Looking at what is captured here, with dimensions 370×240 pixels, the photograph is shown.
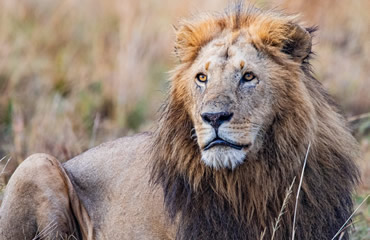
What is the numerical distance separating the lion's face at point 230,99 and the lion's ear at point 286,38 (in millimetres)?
75

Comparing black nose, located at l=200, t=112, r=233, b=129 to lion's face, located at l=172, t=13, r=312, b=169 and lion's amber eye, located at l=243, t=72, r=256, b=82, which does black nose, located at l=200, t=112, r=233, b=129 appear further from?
lion's amber eye, located at l=243, t=72, r=256, b=82

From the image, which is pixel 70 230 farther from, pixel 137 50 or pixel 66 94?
pixel 137 50

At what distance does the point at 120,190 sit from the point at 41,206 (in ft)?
1.62

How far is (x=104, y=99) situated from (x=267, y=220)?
5.33m

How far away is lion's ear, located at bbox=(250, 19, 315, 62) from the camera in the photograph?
4.61 m

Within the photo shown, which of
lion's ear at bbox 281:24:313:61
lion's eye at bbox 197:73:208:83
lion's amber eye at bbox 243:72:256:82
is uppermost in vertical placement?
lion's ear at bbox 281:24:313:61

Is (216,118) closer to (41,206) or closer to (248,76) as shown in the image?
(248,76)

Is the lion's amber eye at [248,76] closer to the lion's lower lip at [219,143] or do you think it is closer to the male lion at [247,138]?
the male lion at [247,138]

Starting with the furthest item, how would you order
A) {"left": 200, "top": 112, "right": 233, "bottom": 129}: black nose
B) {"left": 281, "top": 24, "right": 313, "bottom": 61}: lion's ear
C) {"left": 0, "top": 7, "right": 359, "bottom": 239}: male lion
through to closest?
{"left": 281, "top": 24, "right": 313, "bottom": 61}: lion's ear
{"left": 0, "top": 7, "right": 359, "bottom": 239}: male lion
{"left": 200, "top": 112, "right": 233, "bottom": 129}: black nose

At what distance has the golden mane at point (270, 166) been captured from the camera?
4504mm

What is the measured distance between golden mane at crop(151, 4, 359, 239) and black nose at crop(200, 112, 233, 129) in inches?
12.8

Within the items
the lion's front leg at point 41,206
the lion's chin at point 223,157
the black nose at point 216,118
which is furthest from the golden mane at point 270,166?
the lion's front leg at point 41,206

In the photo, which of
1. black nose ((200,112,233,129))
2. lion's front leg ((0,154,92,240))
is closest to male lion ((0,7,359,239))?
black nose ((200,112,233,129))

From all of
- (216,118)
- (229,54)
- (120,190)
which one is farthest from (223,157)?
(120,190)
